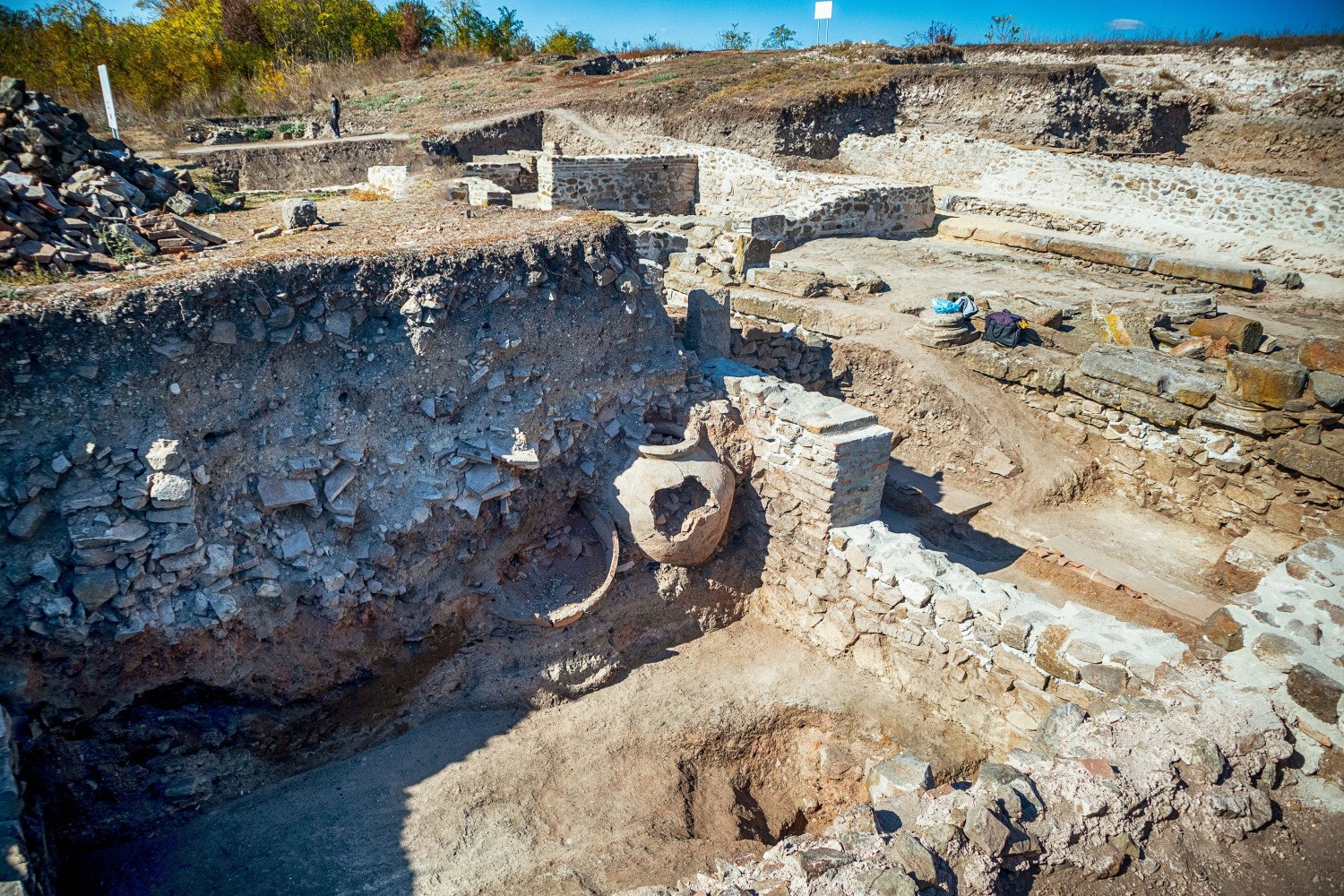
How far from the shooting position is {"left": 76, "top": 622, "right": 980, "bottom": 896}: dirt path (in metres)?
4.05

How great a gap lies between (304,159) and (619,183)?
21.1ft

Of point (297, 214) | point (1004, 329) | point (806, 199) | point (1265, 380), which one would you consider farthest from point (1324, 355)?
point (297, 214)

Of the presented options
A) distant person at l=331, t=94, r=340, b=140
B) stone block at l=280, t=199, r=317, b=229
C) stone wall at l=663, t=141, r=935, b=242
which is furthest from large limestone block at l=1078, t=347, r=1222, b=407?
distant person at l=331, t=94, r=340, b=140

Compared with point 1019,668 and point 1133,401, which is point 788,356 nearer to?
point 1133,401

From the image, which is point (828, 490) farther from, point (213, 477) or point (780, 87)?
point (780, 87)

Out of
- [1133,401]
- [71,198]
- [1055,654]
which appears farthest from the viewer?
[1133,401]

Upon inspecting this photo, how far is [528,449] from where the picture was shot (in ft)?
16.7

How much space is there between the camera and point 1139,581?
624 cm

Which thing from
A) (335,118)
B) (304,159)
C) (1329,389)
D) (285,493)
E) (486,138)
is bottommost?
(285,493)

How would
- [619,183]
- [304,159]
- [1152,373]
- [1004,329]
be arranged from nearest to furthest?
1. [1152,373]
2. [1004,329]
3. [619,183]
4. [304,159]

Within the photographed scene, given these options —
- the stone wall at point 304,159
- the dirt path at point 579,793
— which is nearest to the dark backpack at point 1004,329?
the dirt path at point 579,793

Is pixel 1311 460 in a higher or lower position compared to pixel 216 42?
lower

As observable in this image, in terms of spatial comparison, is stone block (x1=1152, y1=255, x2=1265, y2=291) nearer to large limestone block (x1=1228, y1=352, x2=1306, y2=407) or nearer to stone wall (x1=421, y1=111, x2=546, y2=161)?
large limestone block (x1=1228, y1=352, x2=1306, y2=407)

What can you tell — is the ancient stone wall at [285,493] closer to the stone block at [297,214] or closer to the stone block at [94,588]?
the stone block at [94,588]
